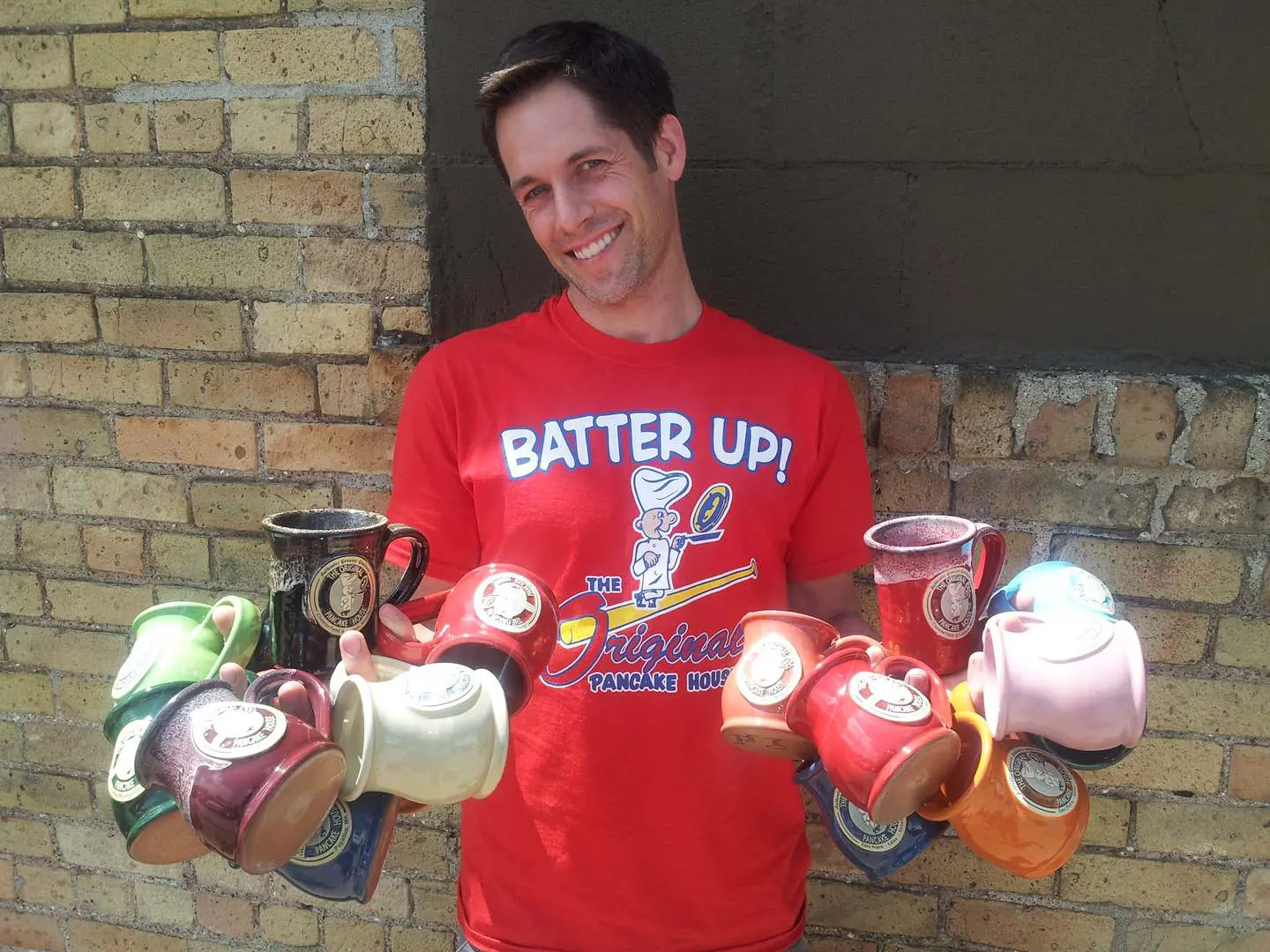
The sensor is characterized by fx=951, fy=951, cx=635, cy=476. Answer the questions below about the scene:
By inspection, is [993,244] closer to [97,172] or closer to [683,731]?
[683,731]

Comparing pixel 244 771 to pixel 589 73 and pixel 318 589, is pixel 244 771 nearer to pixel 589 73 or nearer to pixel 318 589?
pixel 318 589

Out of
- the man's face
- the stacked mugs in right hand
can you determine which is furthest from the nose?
the stacked mugs in right hand

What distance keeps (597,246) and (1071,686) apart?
35.7 inches

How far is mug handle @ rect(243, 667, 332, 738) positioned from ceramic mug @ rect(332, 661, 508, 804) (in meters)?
0.02

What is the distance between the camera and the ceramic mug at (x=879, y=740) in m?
1.05

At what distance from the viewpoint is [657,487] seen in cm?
144

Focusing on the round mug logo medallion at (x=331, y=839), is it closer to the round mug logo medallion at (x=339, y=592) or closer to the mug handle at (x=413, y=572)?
the round mug logo medallion at (x=339, y=592)

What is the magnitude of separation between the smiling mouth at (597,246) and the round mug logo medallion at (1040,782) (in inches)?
36.1

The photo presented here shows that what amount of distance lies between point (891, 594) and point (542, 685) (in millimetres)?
551

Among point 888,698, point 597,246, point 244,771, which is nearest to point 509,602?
point 244,771

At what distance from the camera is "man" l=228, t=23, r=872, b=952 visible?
144 cm

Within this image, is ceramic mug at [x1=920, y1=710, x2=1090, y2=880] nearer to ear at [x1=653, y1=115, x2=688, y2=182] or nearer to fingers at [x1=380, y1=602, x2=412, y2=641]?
fingers at [x1=380, y1=602, x2=412, y2=641]

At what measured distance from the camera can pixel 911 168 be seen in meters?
1.68

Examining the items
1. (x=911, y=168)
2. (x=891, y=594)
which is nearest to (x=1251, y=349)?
(x=911, y=168)
